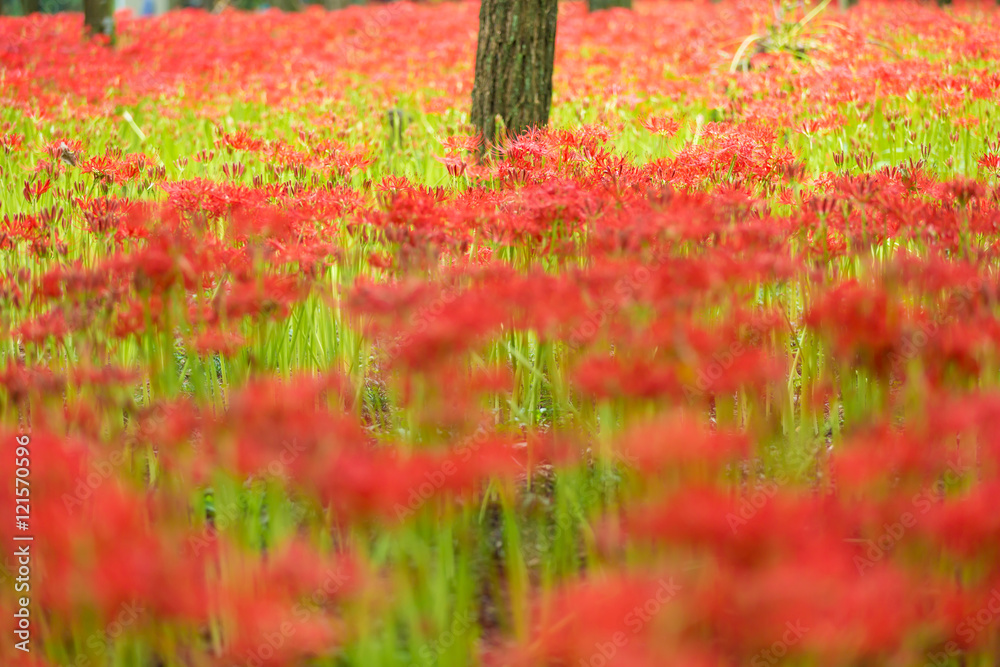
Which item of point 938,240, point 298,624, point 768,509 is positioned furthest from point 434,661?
point 938,240

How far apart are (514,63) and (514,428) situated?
324 centimetres

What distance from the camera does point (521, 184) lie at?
3.57 metres

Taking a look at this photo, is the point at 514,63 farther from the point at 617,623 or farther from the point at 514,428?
the point at 617,623

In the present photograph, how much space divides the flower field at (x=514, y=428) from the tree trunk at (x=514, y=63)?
4.35 ft

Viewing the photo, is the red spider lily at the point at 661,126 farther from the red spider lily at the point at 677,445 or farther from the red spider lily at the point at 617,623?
the red spider lily at the point at 617,623

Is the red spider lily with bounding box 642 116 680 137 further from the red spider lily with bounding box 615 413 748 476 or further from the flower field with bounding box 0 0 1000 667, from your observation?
the red spider lily with bounding box 615 413 748 476

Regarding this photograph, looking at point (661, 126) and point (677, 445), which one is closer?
point (677, 445)

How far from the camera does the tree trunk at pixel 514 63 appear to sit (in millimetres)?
5543

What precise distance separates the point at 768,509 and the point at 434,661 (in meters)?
0.84

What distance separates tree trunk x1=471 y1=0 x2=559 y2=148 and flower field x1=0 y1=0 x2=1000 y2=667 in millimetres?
1325

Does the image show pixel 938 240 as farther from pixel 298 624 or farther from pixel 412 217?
pixel 298 624

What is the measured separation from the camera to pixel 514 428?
3021mm

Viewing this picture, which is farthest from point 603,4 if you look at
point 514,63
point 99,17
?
point 514,63

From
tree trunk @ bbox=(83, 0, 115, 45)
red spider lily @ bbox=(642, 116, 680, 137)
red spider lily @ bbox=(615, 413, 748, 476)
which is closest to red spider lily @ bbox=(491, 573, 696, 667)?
red spider lily @ bbox=(615, 413, 748, 476)
